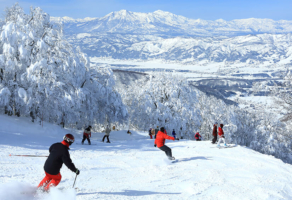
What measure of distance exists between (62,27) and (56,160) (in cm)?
1918

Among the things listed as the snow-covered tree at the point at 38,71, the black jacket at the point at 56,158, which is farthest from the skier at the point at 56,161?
the snow-covered tree at the point at 38,71

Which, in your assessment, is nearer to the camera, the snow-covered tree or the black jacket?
the black jacket

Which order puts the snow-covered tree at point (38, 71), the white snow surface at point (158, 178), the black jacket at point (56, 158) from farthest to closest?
1. the snow-covered tree at point (38, 71)
2. the white snow surface at point (158, 178)
3. the black jacket at point (56, 158)

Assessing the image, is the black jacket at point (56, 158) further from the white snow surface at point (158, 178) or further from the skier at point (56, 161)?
the white snow surface at point (158, 178)

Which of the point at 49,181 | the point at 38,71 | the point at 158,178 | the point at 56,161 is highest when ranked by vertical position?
the point at 38,71

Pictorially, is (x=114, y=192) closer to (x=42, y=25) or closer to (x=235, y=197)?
(x=235, y=197)

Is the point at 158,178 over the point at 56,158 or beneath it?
beneath

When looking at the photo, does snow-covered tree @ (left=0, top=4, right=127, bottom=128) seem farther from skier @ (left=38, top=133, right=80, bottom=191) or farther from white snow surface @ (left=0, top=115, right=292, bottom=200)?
skier @ (left=38, top=133, right=80, bottom=191)

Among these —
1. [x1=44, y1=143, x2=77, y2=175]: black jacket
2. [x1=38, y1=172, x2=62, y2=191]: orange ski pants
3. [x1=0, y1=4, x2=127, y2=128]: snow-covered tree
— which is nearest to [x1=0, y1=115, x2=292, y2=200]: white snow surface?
[x1=38, y1=172, x2=62, y2=191]: orange ski pants

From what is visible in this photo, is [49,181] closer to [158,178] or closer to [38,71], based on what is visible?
[158,178]

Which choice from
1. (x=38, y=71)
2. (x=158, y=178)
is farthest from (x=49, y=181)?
(x=38, y=71)

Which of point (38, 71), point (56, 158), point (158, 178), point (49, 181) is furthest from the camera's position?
point (38, 71)

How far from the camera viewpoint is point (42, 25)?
20812mm

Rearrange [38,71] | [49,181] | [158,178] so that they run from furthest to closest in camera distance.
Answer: [38,71] < [158,178] < [49,181]
